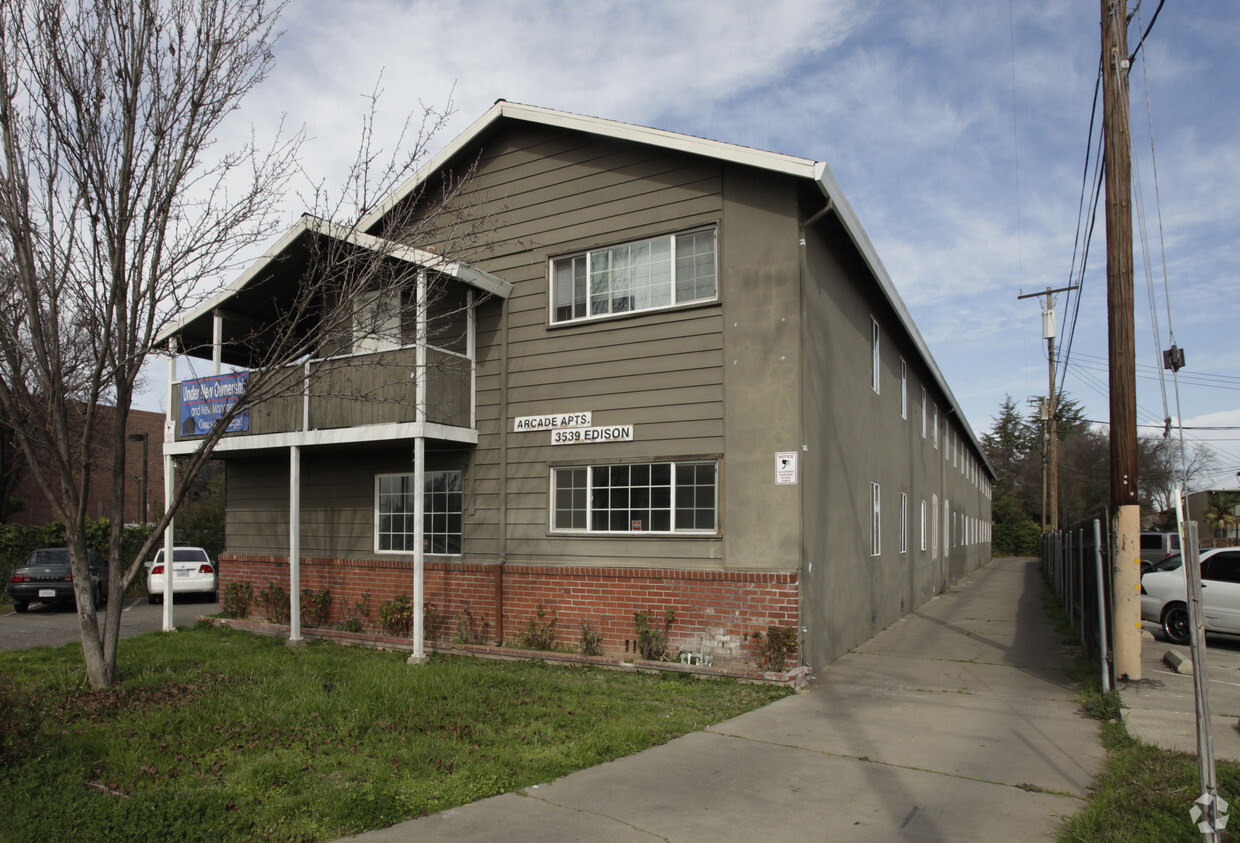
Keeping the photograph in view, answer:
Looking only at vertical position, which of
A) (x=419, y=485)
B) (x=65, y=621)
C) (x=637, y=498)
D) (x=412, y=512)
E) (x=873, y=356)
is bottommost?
(x=65, y=621)

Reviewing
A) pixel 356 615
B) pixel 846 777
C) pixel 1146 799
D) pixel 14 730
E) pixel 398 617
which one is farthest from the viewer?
pixel 356 615

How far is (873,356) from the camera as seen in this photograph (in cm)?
1584

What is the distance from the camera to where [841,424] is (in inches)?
503

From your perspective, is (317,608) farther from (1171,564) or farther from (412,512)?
(1171,564)

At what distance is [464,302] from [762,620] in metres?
6.53

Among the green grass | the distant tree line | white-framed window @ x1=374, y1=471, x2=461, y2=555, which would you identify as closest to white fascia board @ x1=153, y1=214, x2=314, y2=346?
white-framed window @ x1=374, y1=471, x2=461, y2=555

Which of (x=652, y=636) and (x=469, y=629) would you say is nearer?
(x=652, y=636)

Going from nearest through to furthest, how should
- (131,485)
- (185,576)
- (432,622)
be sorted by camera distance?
1. (432,622)
2. (185,576)
3. (131,485)

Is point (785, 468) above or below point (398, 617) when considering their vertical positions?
above

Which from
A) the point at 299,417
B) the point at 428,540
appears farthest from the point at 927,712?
the point at 299,417

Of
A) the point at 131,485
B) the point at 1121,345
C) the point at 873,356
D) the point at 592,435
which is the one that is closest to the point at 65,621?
the point at 592,435

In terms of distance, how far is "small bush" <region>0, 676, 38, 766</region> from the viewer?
5.98 m

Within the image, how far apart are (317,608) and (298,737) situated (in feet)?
25.0

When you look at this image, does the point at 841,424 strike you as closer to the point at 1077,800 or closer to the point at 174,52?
the point at 1077,800
